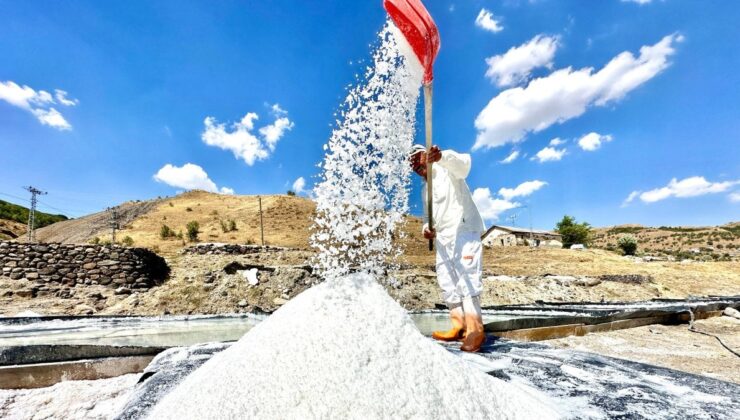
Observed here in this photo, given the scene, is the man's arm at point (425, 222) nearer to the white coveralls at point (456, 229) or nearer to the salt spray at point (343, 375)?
the white coveralls at point (456, 229)

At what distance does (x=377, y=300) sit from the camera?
1.65 m

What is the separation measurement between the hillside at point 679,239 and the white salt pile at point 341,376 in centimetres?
4793

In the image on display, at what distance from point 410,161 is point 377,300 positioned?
144 cm

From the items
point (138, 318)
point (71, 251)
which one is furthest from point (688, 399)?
point (71, 251)

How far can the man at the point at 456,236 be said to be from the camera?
2.65 m

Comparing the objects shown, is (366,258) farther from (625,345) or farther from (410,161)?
(625,345)

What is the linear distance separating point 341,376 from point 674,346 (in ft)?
11.8

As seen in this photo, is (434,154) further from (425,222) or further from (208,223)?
(208,223)

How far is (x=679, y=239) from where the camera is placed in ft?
176

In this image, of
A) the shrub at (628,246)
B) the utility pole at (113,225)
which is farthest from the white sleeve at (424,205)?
the shrub at (628,246)

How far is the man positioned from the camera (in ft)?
8.71

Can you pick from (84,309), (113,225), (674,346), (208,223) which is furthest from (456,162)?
(208,223)

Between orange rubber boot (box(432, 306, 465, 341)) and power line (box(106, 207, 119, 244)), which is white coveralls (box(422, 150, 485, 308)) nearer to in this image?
orange rubber boot (box(432, 306, 465, 341))

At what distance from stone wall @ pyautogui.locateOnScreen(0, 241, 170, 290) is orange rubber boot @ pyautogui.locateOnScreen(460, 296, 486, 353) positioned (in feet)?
35.0
